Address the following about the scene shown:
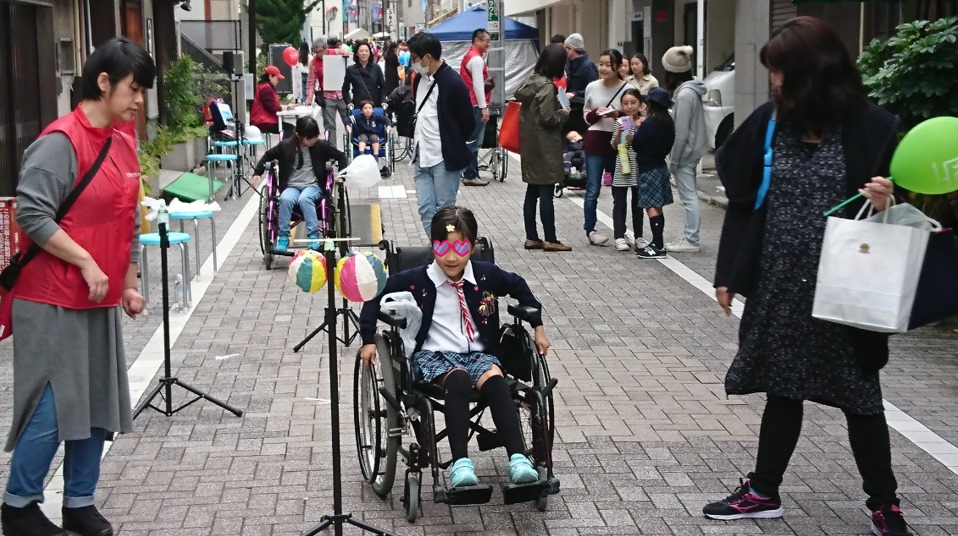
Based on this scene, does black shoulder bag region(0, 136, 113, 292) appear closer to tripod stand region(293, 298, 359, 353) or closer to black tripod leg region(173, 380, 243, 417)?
black tripod leg region(173, 380, 243, 417)

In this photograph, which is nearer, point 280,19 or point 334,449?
point 334,449

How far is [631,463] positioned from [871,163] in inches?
74.3

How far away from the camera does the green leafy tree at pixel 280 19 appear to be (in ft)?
173

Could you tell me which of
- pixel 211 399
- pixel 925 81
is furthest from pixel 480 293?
pixel 925 81

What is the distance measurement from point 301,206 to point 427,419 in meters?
6.76

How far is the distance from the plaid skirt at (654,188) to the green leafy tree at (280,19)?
42.9 meters

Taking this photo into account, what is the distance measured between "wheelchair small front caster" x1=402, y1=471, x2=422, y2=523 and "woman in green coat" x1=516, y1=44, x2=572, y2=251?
7.16 metres

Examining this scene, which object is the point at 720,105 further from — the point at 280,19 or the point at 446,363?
the point at 280,19

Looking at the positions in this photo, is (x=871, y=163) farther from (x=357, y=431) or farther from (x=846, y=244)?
(x=357, y=431)

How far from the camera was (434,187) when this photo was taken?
10.9 m

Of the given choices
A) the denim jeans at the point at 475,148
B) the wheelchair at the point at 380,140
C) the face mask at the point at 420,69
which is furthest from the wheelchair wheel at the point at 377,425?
the wheelchair at the point at 380,140

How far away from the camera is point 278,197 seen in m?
11.8

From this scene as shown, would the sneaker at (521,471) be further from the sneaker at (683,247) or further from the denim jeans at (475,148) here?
the denim jeans at (475,148)

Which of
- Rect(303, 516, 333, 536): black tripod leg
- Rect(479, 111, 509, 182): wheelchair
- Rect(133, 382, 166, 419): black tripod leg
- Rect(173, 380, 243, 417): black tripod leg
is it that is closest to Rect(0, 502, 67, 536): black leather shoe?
Rect(303, 516, 333, 536): black tripod leg
